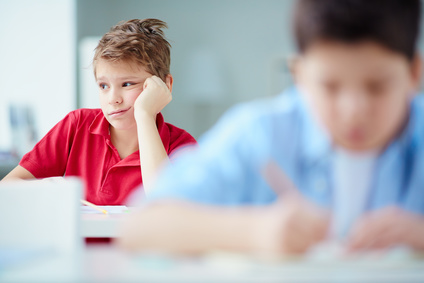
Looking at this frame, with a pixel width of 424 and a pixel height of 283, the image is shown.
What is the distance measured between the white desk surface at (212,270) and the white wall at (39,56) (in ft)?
9.78

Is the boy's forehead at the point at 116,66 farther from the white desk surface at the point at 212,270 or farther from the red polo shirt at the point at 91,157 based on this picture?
the white desk surface at the point at 212,270

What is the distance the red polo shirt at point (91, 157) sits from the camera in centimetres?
154

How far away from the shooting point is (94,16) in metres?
3.98

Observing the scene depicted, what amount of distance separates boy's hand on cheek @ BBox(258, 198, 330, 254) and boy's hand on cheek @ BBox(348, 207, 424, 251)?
44 mm

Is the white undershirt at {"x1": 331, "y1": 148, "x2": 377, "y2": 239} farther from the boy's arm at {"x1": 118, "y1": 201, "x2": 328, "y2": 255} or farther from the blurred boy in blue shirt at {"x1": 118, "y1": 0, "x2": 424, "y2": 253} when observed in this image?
the boy's arm at {"x1": 118, "y1": 201, "x2": 328, "y2": 255}

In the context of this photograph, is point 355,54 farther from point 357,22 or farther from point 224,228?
point 224,228

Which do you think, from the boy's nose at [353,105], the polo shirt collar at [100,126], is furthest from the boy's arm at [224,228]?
the polo shirt collar at [100,126]

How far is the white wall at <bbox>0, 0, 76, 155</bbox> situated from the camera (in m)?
3.37

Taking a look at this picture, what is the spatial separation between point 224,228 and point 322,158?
21cm

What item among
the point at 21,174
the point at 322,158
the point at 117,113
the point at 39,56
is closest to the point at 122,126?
the point at 117,113

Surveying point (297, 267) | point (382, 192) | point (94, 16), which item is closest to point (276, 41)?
point (94, 16)

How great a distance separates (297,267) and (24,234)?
0.47m

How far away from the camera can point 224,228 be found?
23.6 inches

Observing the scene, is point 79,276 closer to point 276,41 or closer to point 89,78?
point 89,78
